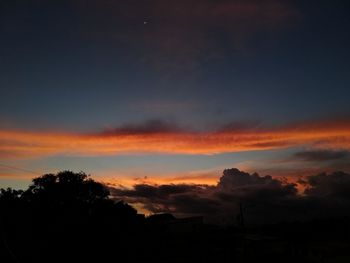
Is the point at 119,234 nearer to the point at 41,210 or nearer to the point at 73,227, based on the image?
the point at 73,227

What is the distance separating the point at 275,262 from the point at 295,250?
3.63m

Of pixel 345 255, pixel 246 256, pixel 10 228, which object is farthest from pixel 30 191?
pixel 345 255

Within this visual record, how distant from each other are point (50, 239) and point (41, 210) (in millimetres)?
10537

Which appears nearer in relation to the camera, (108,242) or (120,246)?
(108,242)

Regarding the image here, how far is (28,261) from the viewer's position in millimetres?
38156

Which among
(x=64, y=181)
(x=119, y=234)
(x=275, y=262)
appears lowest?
(x=275, y=262)

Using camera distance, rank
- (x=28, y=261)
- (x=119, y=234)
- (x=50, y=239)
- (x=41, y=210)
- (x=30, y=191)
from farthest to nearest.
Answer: (x=30, y=191) → (x=41, y=210) → (x=119, y=234) → (x=50, y=239) → (x=28, y=261)

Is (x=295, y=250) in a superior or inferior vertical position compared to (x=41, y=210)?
inferior

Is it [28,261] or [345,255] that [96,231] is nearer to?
[28,261]

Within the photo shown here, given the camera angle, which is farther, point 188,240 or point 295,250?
point 188,240

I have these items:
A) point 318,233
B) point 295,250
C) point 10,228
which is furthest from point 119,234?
point 318,233

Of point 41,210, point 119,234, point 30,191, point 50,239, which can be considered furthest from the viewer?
point 30,191

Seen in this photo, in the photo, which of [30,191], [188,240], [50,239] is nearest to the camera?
[50,239]

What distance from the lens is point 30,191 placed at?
2496 inches
